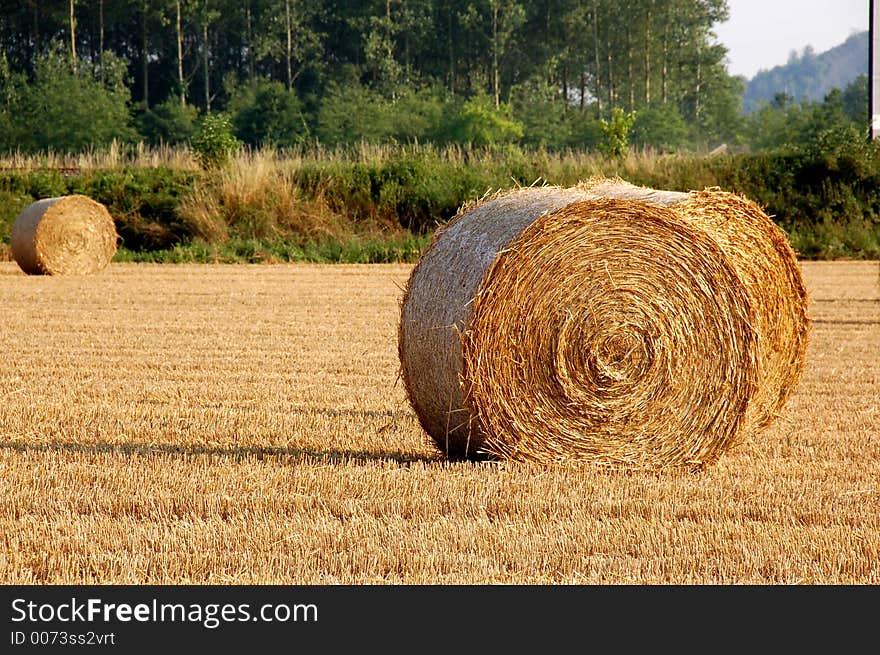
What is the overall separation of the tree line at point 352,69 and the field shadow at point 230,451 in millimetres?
38181

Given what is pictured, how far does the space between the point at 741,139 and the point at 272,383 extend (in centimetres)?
6131

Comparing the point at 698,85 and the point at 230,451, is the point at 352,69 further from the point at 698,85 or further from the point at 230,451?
the point at 230,451

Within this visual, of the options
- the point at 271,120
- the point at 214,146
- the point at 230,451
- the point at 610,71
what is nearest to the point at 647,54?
the point at 610,71

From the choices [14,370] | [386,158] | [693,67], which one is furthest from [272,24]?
[14,370]

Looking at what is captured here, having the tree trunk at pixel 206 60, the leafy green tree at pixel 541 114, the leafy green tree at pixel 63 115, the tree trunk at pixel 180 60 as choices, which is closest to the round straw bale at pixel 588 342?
the leafy green tree at pixel 63 115

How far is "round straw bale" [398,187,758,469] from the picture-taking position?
593 centimetres

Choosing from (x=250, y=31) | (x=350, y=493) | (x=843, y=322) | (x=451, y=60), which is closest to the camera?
(x=350, y=493)

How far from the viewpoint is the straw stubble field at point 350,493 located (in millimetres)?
4285

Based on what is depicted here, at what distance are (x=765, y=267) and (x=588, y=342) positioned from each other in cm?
183

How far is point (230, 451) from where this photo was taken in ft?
20.4

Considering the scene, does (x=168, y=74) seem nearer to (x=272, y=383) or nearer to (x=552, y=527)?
(x=272, y=383)

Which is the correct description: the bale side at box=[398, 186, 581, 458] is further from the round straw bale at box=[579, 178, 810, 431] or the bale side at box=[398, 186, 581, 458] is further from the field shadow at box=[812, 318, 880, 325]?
the field shadow at box=[812, 318, 880, 325]

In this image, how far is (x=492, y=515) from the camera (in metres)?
4.96

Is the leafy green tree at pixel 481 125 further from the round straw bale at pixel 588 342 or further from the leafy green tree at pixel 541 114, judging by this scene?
the round straw bale at pixel 588 342
